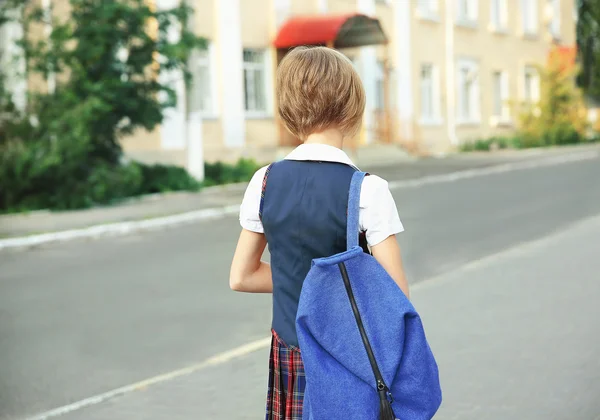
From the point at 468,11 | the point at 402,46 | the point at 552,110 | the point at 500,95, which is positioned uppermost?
the point at 468,11

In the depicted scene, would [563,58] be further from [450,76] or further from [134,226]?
[134,226]

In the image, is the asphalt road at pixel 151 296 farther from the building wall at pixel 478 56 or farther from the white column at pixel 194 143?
the building wall at pixel 478 56

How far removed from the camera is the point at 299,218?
7.70ft

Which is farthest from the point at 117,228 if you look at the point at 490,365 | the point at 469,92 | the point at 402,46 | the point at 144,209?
the point at 469,92

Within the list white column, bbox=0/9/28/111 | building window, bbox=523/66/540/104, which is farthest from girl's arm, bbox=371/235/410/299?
building window, bbox=523/66/540/104

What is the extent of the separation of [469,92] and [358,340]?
118 ft

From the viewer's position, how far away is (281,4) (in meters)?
26.5

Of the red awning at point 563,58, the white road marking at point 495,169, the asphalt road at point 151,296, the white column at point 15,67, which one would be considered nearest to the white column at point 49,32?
the white column at point 15,67

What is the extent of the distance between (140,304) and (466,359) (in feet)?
11.1

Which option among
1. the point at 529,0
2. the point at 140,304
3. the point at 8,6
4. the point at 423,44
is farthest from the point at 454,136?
the point at 140,304

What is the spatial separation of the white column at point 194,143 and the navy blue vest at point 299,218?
57.6 feet

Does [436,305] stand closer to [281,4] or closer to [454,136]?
[281,4]

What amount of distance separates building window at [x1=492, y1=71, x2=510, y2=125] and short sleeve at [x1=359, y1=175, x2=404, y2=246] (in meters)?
37.3

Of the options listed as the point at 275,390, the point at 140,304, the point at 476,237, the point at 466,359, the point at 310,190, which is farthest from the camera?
the point at 476,237
